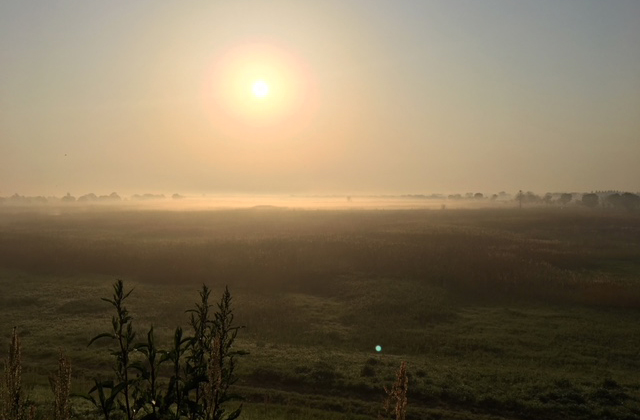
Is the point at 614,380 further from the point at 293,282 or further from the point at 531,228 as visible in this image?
the point at 531,228

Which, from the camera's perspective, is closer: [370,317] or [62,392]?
[62,392]

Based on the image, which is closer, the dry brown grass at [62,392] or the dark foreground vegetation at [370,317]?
the dry brown grass at [62,392]

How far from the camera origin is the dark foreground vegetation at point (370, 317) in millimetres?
16094

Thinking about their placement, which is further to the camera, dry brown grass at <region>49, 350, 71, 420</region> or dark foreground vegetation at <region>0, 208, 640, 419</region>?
dark foreground vegetation at <region>0, 208, 640, 419</region>

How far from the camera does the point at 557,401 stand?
1564cm

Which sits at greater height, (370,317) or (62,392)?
(62,392)

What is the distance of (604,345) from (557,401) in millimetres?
8821

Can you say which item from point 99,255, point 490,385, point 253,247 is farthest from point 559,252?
point 99,255

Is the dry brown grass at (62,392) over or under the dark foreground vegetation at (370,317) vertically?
over

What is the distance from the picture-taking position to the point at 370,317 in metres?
27.4

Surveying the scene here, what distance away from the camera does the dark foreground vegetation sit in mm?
16094

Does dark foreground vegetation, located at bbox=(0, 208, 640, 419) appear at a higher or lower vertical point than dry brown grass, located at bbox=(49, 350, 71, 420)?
lower

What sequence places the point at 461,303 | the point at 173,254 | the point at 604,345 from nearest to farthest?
the point at 604,345 → the point at 461,303 → the point at 173,254

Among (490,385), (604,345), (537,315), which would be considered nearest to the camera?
(490,385)
